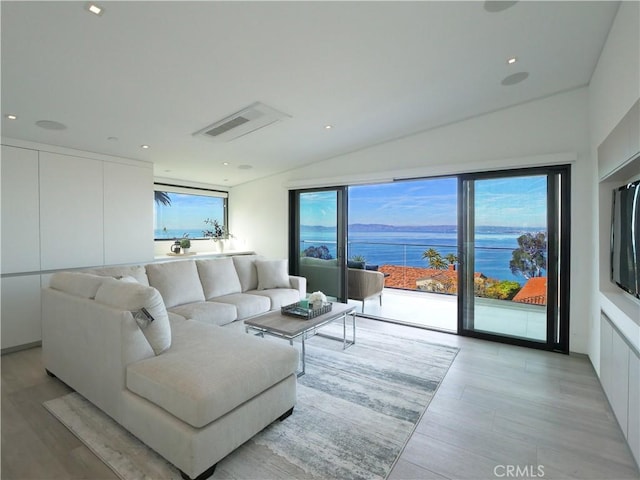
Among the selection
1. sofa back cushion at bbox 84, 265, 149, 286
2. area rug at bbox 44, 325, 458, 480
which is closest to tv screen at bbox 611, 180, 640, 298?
area rug at bbox 44, 325, 458, 480

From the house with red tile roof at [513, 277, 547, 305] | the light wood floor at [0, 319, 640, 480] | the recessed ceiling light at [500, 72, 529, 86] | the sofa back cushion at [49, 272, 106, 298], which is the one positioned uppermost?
the recessed ceiling light at [500, 72, 529, 86]

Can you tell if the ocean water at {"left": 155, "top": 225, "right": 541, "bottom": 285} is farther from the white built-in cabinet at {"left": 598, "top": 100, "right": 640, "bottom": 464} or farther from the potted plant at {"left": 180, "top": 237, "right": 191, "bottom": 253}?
the white built-in cabinet at {"left": 598, "top": 100, "right": 640, "bottom": 464}

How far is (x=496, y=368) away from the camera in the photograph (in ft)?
10.4

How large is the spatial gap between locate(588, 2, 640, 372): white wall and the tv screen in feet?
0.85

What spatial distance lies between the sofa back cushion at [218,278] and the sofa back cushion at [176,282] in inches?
4.8

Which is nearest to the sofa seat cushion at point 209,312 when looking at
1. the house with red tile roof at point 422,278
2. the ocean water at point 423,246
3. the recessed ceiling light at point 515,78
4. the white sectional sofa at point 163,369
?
the white sectional sofa at point 163,369

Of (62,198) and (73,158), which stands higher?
(73,158)

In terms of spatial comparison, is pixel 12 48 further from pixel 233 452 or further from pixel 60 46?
pixel 233 452

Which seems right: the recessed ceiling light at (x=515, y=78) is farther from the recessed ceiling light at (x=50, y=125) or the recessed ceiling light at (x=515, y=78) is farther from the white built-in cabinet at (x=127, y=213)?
the white built-in cabinet at (x=127, y=213)

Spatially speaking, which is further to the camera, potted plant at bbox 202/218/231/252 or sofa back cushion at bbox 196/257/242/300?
potted plant at bbox 202/218/231/252

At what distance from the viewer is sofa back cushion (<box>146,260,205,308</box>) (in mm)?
3703

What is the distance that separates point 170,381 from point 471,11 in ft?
9.74

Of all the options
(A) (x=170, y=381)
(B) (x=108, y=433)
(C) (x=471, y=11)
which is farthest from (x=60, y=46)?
(C) (x=471, y=11)

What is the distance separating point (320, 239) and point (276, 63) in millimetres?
3296
